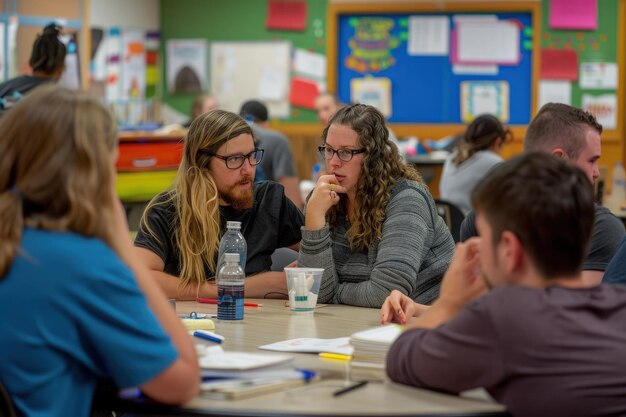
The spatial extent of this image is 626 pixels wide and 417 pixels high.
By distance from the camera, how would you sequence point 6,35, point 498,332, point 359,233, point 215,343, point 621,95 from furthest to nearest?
point 621,95 → point 6,35 → point 359,233 → point 215,343 → point 498,332

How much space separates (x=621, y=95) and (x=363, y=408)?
317 inches

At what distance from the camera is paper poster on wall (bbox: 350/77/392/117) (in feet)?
31.2

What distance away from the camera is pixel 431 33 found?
9.37 metres

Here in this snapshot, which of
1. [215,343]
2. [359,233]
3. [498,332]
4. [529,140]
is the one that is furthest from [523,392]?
[529,140]

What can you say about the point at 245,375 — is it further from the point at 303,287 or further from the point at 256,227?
the point at 256,227

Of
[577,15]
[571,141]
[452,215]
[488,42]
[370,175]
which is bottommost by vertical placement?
[452,215]

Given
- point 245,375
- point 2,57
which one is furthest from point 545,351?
point 2,57

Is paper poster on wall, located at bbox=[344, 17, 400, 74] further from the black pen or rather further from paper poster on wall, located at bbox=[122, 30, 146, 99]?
the black pen

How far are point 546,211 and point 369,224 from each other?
1.31 metres

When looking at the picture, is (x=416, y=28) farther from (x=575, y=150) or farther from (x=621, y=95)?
(x=575, y=150)

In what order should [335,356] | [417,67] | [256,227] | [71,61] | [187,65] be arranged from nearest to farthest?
[335,356]
[256,227]
[71,61]
[417,67]
[187,65]

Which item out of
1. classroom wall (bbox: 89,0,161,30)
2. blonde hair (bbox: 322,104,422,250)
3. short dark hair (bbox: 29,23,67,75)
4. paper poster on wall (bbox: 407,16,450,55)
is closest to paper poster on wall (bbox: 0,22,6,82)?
classroom wall (bbox: 89,0,161,30)

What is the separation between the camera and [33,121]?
1.71 metres

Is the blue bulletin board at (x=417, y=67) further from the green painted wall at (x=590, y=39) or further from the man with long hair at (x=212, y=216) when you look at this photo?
the man with long hair at (x=212, y=216)
